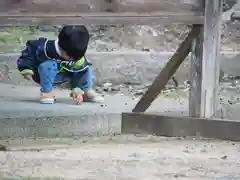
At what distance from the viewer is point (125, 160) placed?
439cm

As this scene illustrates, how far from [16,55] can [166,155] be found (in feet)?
10.1

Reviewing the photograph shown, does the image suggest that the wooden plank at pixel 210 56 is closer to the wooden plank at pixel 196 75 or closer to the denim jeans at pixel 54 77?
the wooden plank at pixel 196 75

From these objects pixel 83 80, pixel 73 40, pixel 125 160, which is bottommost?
pixel 125 160

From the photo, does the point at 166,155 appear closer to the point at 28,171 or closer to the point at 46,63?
the point at 28,171

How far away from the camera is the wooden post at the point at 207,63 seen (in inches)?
195

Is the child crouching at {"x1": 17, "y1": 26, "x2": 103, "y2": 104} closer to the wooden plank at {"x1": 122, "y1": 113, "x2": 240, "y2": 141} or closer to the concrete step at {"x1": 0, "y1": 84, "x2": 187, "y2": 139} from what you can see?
the concrete step at {"x1": 0, "y1": 84, "x2": 187, "y2": 139}

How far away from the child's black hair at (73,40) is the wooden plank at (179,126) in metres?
0.81

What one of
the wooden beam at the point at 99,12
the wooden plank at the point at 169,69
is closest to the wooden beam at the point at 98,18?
the wooden beam at the point at 99,12

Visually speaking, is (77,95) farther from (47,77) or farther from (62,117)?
(62,117)

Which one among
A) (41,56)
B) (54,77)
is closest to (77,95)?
(54,77)

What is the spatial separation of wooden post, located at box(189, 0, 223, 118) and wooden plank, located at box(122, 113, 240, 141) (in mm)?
98

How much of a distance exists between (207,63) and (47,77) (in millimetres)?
1534

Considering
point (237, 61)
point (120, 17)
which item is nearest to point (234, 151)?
point (120, 17)

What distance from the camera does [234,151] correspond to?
15.3ft
